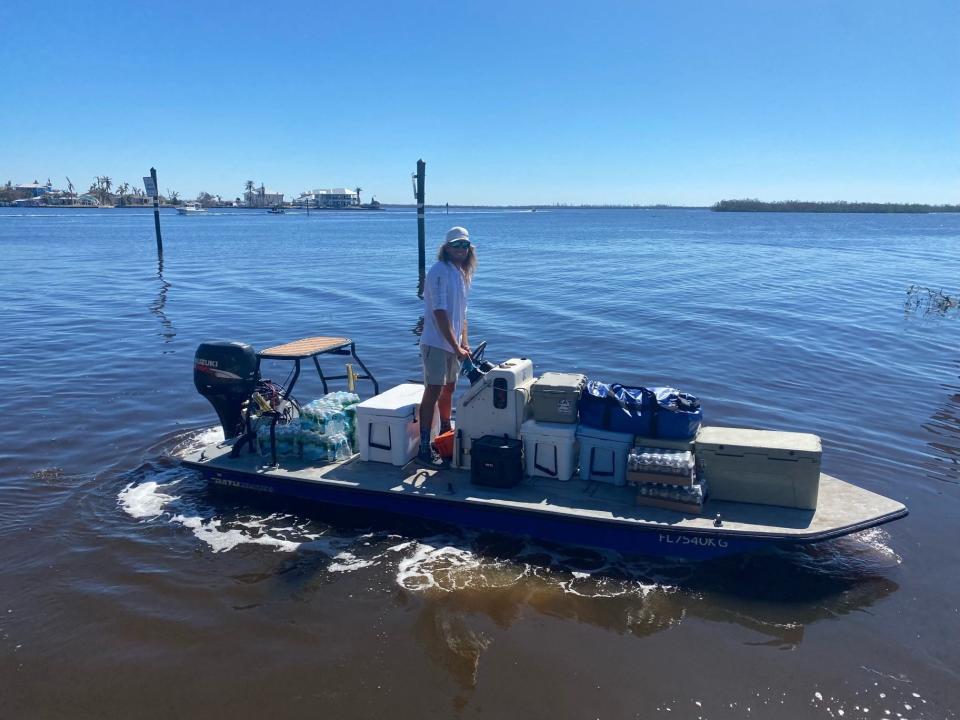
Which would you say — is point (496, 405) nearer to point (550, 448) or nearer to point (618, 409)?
point (550, 448)

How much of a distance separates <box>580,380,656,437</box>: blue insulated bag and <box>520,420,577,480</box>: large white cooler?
239 millimetres

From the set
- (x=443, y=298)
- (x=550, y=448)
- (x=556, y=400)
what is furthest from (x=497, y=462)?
(x=443, y=298)

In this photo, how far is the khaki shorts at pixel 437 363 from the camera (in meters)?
6.64

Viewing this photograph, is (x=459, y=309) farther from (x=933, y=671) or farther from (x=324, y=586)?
(x=933, y=671)

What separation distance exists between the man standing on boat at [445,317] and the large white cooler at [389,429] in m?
0.18

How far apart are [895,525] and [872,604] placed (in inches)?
69.2

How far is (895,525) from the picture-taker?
692cm

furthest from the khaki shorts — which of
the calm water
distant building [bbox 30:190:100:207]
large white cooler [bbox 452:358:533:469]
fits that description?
distant building [bbox 30:190:100:207]

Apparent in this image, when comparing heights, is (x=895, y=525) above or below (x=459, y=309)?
below

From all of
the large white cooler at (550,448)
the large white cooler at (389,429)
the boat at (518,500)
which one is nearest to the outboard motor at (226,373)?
the boat at (518,500)

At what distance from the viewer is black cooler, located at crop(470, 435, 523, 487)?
6.39 m

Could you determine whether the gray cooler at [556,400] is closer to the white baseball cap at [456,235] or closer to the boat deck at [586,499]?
the boat deck at [586,499]

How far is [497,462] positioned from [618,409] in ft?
4.19

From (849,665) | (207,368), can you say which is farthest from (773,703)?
(207,368)
